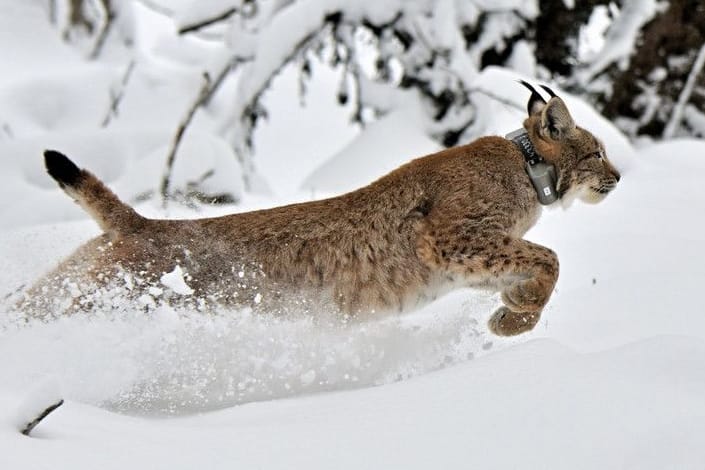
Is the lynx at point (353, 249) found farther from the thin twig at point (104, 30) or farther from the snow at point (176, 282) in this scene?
the thin twig at point (104, 30)

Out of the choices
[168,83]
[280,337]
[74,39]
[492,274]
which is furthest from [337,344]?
[74,39]

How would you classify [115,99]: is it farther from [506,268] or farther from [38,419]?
[38,419]

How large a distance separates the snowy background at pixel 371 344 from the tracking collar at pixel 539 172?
1.74ft

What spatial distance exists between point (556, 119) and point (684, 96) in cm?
621

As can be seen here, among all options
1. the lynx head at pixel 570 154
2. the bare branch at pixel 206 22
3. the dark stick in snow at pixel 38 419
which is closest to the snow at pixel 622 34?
the bare branch at pixel 206 22

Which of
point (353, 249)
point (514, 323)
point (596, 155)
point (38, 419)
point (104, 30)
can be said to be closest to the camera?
point (38, 419)

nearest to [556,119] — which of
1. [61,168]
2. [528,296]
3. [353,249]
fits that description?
[528,296]

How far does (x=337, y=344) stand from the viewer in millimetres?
4281

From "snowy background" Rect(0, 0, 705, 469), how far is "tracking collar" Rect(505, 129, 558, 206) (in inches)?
20.9

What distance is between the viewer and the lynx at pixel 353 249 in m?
4.20

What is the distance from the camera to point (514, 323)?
171 inches

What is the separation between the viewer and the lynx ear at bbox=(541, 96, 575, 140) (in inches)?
184

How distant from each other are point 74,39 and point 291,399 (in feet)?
32.1

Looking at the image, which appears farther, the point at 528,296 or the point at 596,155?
the point at 596,155
